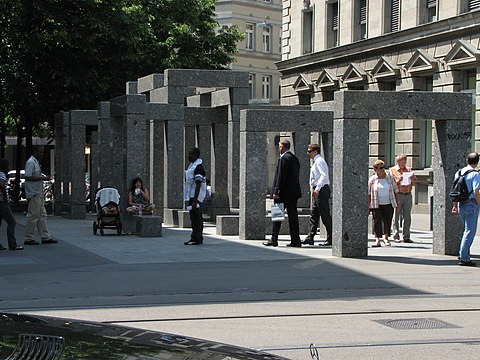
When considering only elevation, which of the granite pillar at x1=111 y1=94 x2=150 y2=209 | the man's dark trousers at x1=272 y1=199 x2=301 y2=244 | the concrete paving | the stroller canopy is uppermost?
the granite pillar at x1=111 y1=94 x2=150 y2=209

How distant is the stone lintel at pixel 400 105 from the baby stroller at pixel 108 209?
21.7ft

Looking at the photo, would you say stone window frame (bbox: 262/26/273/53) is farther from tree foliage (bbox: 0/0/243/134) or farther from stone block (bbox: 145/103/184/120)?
stone block (bbox: 145/103/184/120)

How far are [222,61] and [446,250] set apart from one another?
29534 millimetres

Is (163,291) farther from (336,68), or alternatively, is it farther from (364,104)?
(336,68)

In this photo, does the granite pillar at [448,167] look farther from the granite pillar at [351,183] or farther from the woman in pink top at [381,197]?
the woman in pink top at [381,197]

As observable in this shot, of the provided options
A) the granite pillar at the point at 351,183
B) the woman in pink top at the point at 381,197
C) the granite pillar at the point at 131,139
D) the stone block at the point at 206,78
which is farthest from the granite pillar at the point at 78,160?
the granite pillar at the point at 351,183

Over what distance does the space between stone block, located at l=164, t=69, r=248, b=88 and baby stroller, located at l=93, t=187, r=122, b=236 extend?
4.33 m

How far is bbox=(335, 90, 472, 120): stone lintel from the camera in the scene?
592 inches

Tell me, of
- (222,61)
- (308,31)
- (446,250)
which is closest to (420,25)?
(308,31)

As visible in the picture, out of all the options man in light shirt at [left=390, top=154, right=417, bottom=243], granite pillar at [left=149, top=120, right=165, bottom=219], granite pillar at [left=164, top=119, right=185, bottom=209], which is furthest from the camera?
granite pillar at [left=149, top=120, right=165, bottom=219]

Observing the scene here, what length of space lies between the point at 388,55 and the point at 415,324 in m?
25.7

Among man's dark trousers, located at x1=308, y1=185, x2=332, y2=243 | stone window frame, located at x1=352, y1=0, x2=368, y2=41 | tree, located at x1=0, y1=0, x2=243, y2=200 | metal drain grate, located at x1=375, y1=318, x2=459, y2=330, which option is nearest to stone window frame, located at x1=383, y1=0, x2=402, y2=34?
stone window frame, located at x1=352, y1=0, x2=368, y2=41

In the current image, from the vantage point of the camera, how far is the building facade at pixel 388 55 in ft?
97.4

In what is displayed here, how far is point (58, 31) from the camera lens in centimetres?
3081
